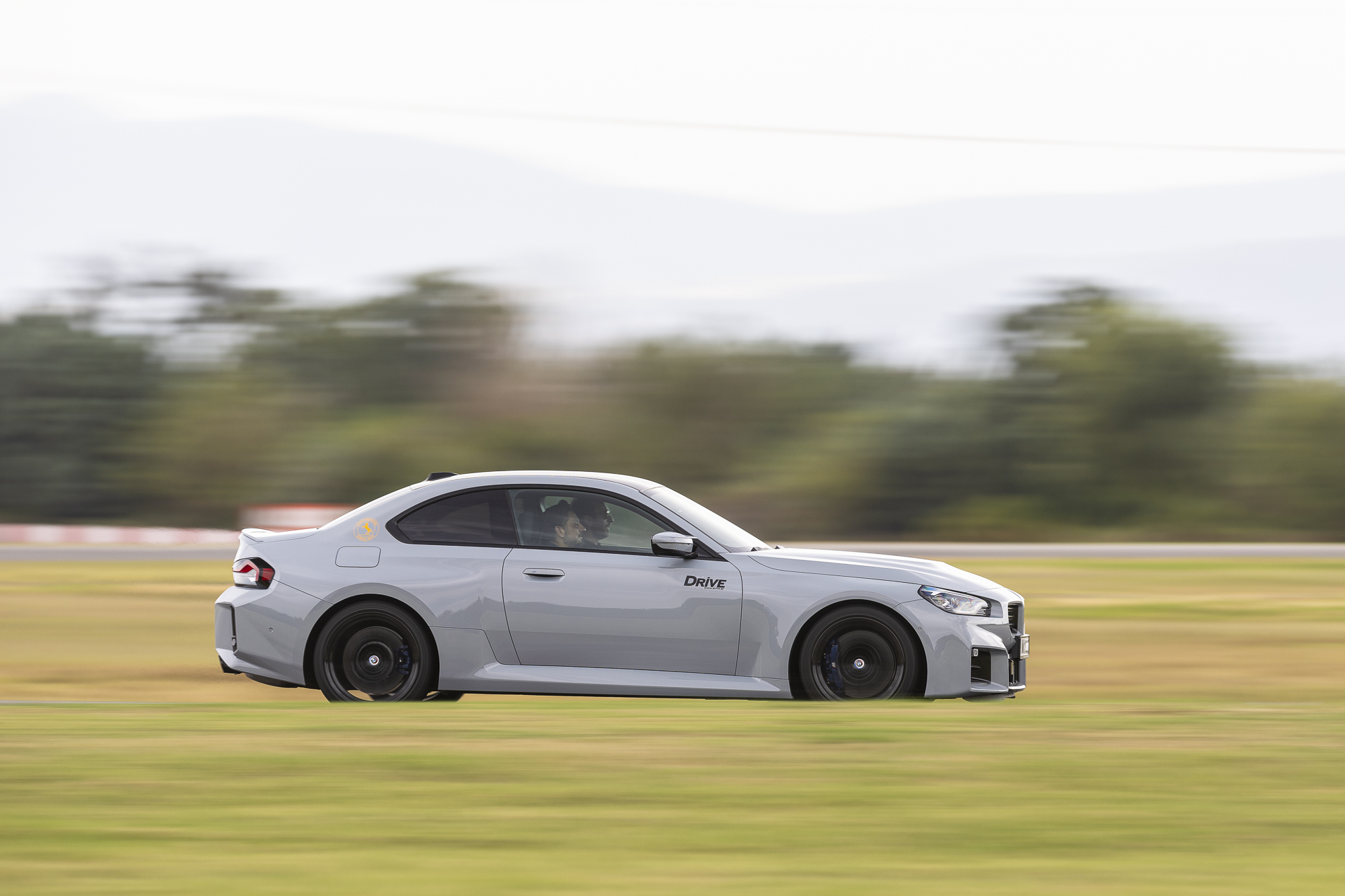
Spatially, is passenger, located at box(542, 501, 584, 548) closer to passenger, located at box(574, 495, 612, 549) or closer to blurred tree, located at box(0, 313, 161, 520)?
passenger, located at box(574, 495, 612, 549)

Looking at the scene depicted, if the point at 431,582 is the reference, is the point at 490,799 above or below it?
below

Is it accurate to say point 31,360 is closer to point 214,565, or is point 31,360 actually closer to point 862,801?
point 214,565

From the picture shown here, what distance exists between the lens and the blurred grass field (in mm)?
4793

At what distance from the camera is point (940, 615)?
841 cm

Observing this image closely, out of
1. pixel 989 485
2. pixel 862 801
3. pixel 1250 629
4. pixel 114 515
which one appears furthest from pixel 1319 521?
pixel 862 801

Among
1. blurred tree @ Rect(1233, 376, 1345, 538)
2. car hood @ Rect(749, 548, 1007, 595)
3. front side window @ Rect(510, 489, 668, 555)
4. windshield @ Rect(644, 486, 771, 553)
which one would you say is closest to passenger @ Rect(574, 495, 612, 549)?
front side window @ Rect(510, 489, 668, 555)

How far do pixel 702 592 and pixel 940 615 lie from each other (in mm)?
1265

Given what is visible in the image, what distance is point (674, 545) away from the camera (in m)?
8.50

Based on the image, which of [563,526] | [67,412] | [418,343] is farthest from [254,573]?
[67,412]

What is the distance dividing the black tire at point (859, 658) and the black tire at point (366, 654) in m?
2.10

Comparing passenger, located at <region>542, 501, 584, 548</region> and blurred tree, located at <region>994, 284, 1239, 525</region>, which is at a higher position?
blurred tree, located at <region>994, 284, 1239, 525</region>

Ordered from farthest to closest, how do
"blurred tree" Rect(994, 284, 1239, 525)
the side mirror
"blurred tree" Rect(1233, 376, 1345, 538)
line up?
1. "blurred tree" Rect(994, 284, 1239, 525)
2. "blurred tree" Rect(1233, 376, 1345, 538)
3. the side mirror

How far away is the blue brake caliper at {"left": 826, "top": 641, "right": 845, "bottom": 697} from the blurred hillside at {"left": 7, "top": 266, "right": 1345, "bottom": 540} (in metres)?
25.6

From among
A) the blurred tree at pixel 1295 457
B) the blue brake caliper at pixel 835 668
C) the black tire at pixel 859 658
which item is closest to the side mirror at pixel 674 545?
the black tire at pixel 859 658
